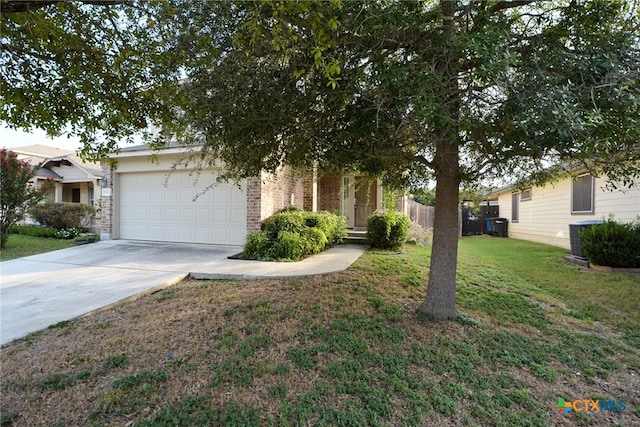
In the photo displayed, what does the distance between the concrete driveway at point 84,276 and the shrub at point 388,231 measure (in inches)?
164

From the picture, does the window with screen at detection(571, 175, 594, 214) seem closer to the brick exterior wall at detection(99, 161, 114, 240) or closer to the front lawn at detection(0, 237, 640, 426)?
the front lawn at detection(0, 237, 640, 426)

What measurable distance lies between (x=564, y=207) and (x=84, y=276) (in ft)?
48.7

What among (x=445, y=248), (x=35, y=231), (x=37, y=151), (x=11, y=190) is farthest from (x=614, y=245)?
(x=37, y=151)

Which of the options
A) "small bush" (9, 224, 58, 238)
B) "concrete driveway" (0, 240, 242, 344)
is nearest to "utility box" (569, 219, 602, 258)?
"concrete driveway" (0, 240, 242, 344)

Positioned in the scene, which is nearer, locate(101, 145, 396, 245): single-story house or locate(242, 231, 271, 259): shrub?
locate(242, 231, 271, 259): shrub

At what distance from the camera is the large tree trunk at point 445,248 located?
167 inches

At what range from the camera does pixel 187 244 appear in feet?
32.4

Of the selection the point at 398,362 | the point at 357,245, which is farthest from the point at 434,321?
the point at 357,245

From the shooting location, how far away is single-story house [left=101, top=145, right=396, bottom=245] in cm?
922

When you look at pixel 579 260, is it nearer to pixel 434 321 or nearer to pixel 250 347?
pixel 434 321

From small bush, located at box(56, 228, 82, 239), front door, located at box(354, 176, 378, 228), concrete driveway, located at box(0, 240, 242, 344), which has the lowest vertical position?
concrete driveway, located at box(0, 240, 242, 344)

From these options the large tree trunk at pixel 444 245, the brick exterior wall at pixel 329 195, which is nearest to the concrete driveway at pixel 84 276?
the large tree trunk at pixel 444 245

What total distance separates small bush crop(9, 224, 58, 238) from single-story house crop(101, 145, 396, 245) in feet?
12.1

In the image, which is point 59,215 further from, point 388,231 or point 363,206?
point 388,231
